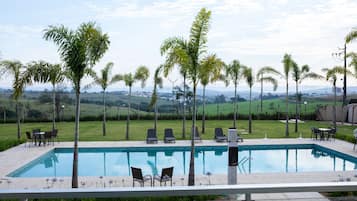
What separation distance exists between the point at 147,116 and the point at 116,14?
13826 mm

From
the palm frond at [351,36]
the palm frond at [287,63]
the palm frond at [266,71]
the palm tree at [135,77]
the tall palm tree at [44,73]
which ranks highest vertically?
the palm frond at [351,36]

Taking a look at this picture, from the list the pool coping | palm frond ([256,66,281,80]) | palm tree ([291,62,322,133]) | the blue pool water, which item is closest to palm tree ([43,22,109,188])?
the pool coping

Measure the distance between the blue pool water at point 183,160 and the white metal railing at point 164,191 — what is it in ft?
29.6

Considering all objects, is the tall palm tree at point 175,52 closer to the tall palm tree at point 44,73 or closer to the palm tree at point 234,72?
the tall palm tree at point 44,73

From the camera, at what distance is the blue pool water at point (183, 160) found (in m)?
11.4

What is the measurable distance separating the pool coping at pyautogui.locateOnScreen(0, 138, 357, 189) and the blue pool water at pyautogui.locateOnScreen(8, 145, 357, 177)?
253mm

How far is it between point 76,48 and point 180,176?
458 cm

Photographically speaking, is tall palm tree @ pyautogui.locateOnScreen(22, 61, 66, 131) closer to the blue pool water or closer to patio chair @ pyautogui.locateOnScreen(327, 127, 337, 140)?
the blue pool water

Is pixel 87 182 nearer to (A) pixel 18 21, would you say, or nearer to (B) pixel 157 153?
(B) pixel 157 153

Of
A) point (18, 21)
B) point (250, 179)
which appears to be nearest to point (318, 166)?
point (250, 179)

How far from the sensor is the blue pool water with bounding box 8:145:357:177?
11.4 metres

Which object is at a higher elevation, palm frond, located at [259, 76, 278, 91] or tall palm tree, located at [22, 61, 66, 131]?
palm frond, located at [259, 76, 278, 91]

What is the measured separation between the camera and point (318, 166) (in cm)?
1203

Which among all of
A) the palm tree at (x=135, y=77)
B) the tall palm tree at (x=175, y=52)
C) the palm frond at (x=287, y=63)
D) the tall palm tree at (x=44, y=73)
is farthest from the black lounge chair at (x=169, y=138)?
the tall palm tree at (x=44, y=73)
